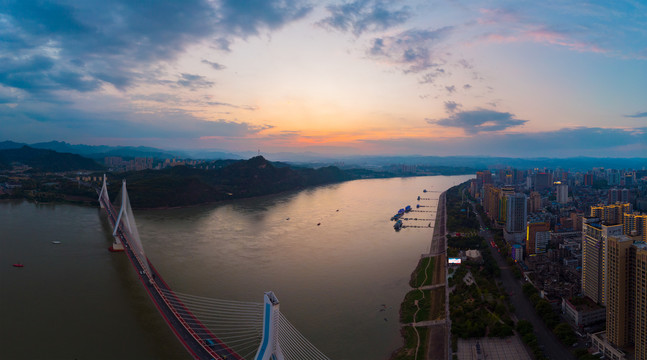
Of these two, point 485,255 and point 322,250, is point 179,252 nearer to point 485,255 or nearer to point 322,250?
point 322,250

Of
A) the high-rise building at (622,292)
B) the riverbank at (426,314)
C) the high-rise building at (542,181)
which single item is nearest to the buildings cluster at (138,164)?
the riverbank at (426,314)

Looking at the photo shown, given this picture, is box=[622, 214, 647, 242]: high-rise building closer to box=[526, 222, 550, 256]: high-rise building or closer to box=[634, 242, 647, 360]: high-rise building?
box=[526, 222, 550, 256]: high-rise building

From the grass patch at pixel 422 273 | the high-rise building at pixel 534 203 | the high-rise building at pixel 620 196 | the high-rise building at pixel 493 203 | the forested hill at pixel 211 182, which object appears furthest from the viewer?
the forested hill at pixel 211 182

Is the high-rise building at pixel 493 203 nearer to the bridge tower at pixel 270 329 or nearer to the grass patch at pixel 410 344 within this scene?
the grass patch at pixel 410 344

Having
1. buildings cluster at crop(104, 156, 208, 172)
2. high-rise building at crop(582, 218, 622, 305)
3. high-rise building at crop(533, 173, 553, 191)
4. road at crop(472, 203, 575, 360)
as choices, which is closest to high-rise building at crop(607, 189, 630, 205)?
high-rise building at crop(533, 173, 553, 191)

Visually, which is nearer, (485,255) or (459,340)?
(459,340)

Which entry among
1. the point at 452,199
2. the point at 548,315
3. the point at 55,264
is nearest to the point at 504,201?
the point at 452,199
